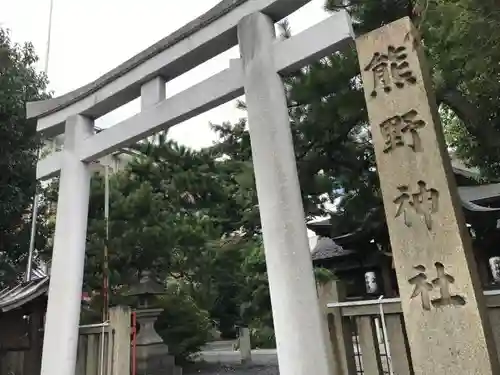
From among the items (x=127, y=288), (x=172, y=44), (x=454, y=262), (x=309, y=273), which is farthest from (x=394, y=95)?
(x=127, y=288)

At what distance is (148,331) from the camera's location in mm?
7930

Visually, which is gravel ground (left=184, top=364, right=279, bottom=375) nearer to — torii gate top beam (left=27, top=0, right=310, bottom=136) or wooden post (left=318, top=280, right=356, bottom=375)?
wooden post (left=318, top=280, right=356, bottom=375)

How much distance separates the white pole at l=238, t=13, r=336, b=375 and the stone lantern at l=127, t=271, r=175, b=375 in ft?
17.1

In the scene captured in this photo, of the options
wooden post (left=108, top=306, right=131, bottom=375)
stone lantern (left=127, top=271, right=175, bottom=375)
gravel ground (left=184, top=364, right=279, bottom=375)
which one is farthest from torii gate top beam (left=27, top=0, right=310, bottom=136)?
gravel ground (left=184, top=364, right=279, bottom=375)

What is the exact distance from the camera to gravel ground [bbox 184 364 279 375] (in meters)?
9.71

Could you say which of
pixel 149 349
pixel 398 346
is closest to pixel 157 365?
pixel 149 349

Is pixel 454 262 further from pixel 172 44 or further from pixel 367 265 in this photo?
pixel 367 265

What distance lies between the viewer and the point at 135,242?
7.39 metres

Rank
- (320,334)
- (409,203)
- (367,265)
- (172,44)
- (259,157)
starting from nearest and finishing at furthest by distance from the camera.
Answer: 1. (409,203)
2. (320,334)
3. (259,157)
4. (172,44)
5. (367,265)

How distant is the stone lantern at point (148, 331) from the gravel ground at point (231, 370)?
7.07 feet

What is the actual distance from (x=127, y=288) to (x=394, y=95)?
255 inches

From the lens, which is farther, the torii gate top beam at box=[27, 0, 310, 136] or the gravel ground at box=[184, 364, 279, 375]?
the gravel ground at box=[184, 364, 279, 375]

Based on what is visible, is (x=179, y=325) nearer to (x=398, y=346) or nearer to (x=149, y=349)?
(x=149, y=349)

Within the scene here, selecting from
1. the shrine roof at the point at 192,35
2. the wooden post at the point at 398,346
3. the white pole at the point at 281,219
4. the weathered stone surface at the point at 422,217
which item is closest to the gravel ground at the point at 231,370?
the white pole at the point at 281,219
